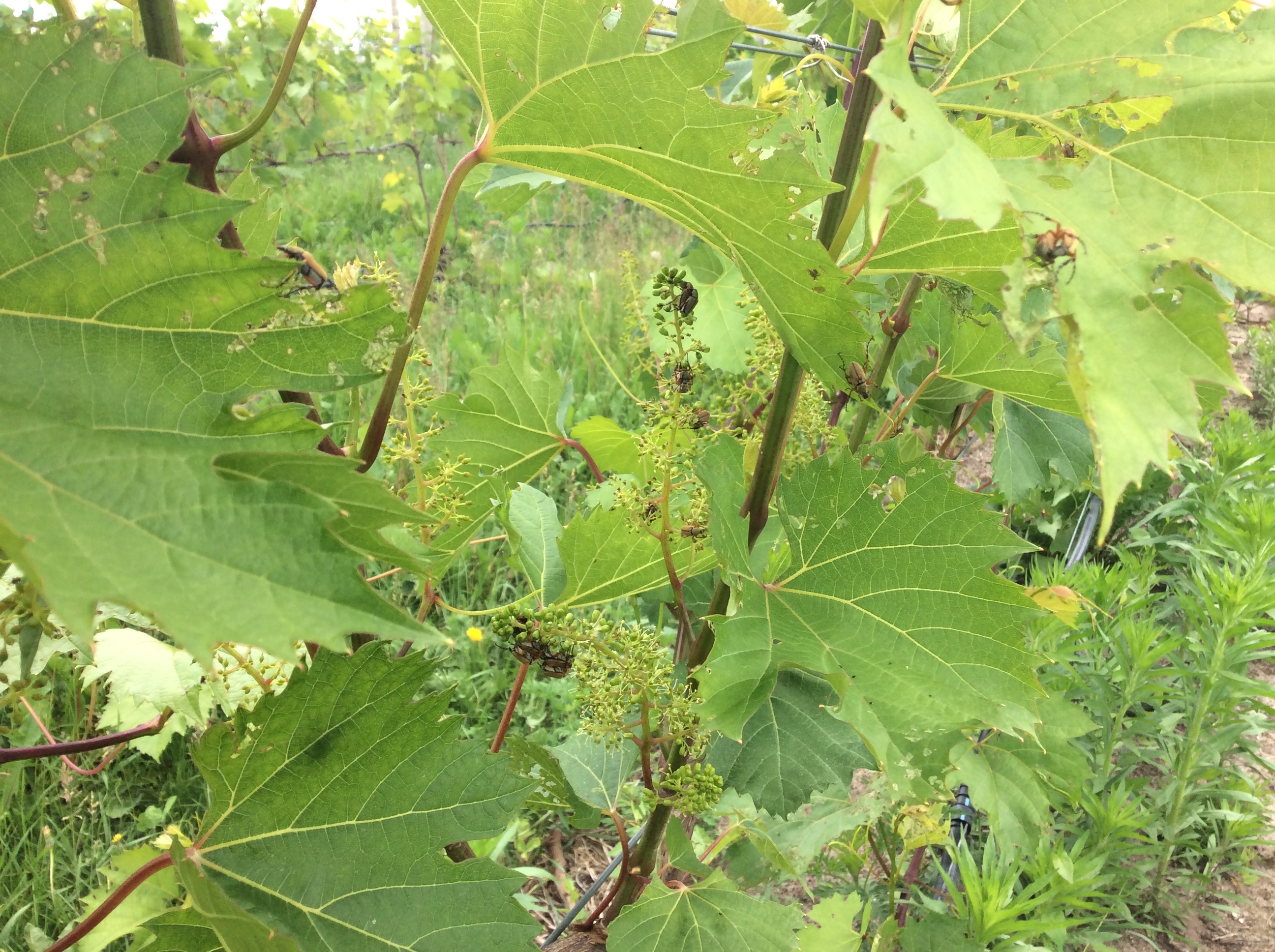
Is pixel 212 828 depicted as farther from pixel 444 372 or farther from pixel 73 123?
pixel 444 372

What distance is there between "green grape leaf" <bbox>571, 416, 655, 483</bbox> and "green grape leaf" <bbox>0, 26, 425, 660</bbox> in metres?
0.71

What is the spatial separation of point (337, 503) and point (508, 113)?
15.5 inches

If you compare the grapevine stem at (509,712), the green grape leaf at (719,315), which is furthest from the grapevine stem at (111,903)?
the green grape leaf at (719,315)

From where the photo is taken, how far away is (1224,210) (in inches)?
22.5

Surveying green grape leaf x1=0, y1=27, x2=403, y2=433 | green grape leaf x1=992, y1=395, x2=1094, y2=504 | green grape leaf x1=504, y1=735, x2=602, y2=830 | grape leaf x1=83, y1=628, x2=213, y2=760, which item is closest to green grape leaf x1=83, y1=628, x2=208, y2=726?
grape leaf x1=83, y1=628, x2=213, y2=760

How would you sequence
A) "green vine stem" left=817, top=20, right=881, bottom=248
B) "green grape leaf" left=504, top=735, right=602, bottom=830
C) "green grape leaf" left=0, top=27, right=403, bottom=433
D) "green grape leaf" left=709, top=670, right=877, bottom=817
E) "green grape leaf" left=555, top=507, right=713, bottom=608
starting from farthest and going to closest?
"green grape leaf" left=504, top=735, right=602, bottom=830, "green grape leaf" left=555, top=507, right=713, bottom=608, "green grape leaf" left=709, top=670, right=877, bottom=817, "green vine stem" left=817, top=20, right=881, bottom=248, "green grape leaf" left=0, top=27, right=403, bottom=433

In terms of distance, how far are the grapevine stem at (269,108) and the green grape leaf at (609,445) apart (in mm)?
668

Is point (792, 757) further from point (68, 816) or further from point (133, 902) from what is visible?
point (68, 816)

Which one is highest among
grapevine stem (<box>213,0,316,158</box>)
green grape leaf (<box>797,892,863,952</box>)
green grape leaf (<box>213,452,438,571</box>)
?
grapevine stem (<box>213,0,316,158</box>)

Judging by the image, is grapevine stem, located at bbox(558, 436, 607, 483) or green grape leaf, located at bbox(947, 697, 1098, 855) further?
green grape leaf, located at bbox(947, 697, 1098, 855)

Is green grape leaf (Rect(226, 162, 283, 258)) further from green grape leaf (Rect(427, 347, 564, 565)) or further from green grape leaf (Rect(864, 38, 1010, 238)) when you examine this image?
green grape leaf (Rect(864, 38, 1010, 238))

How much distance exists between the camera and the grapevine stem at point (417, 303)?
73 centimetres

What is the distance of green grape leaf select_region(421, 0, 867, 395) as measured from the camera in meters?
0.66

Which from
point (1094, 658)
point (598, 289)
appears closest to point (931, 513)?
point (1094, 658)
